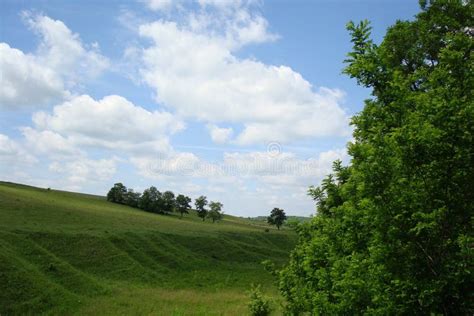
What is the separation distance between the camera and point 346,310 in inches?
411

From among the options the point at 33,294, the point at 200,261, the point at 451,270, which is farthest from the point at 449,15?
the point at 200,261

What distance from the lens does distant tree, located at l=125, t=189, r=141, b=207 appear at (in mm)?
133625

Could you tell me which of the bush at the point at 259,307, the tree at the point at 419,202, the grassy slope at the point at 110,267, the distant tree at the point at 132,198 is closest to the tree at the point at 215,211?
the distant tree at the point at 132,198

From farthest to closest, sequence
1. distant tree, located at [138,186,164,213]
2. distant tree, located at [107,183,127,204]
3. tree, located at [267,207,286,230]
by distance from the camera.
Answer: tree, located at [267,207,286,230], distant tree, located at [107,183,127,204], distant tree, located at [138,186,164,213]

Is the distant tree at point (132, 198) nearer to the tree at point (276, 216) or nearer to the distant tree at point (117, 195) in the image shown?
the distant tree at point (117, 195)

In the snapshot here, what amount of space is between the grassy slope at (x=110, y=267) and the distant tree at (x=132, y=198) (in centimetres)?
5447

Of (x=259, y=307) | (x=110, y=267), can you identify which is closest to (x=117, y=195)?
(x=110, y=267)

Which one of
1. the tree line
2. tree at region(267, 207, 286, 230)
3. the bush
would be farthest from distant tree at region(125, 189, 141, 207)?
the bush

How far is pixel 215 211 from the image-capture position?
144 m

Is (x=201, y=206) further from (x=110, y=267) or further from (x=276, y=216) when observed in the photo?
(x=110, y=267)

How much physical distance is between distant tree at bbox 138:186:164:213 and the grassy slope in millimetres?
50851

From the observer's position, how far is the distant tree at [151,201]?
429 ft

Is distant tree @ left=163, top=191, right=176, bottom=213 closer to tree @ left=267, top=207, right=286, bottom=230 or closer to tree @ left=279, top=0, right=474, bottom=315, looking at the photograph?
tree @ left=267, top=207, right=286, bottom=230

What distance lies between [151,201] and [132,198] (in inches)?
310
